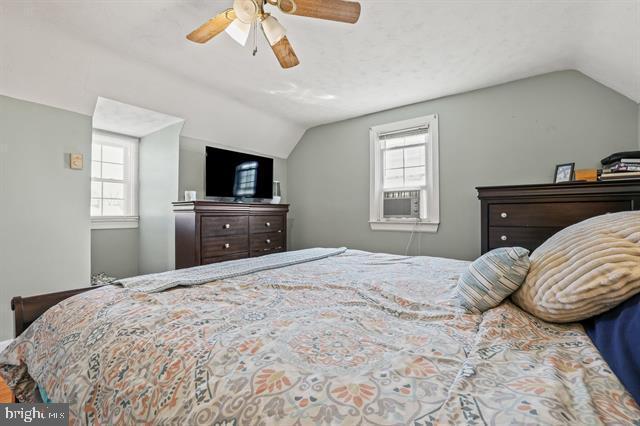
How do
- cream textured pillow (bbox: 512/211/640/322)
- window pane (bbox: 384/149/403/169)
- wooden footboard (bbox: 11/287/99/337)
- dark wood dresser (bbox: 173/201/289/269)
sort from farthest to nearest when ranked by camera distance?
window pane (bbox: 384/149/403/169)
dark wood dresser (bbox: 173/201/289/269)
wooden footboard (bbox: 11/287/99/337)
cream textured pillow (bbox: 512/211/640/322)

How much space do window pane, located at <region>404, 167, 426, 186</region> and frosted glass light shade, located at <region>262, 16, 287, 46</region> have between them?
2362 mm

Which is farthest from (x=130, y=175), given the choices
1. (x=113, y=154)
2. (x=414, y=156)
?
(x=414, y=156)

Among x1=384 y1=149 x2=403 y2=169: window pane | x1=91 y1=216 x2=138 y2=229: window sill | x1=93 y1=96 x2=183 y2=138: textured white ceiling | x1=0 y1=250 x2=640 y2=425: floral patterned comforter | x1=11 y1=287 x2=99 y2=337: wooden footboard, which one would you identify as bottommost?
x1=11 y1=287 x2=99 y2=337: wooden footboard

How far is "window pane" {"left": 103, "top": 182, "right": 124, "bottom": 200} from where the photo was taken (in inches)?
149

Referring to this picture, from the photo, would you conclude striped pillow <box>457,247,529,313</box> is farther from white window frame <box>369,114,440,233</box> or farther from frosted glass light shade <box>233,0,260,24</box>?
white window frame <box>369,114,440,233</box>

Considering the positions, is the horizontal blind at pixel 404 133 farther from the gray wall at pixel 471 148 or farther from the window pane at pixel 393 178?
the window pane at pixel 393 178

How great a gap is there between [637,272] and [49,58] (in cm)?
353

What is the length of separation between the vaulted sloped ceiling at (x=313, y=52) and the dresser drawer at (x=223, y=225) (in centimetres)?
124

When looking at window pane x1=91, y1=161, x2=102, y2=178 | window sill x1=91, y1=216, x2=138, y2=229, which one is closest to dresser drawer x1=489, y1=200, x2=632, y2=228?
window sill x1=91, y1=216, x2=138, y2=229

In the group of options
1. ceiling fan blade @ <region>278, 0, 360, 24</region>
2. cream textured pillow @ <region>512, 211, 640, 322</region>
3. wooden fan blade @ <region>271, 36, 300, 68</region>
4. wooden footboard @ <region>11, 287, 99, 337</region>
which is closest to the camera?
cream textured pillow @ <region>512, 211, 640, 322</region>

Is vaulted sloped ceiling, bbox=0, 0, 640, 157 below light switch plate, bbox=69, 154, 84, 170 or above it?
above

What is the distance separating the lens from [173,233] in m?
3.52

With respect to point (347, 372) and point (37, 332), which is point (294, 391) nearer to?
point (347, 372)

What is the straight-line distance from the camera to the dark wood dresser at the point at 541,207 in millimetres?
2066
